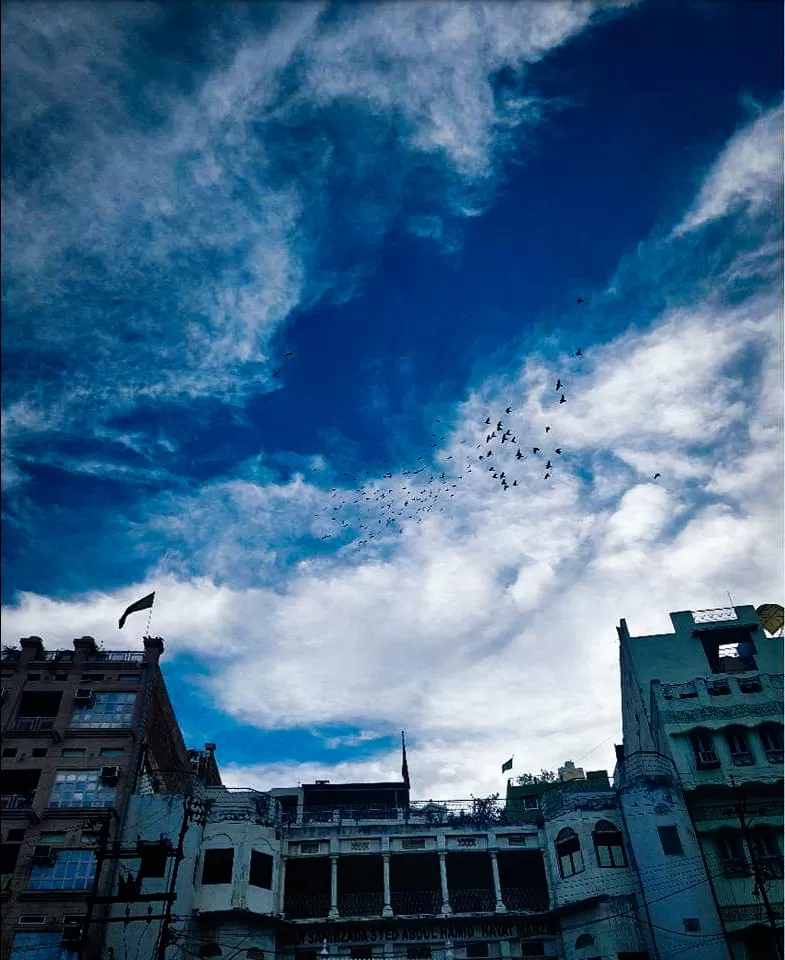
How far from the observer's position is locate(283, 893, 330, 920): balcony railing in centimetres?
4034

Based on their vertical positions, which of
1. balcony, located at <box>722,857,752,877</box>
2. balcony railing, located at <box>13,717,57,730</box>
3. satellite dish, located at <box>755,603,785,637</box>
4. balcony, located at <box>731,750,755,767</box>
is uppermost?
satellite dish, located at <box>755,603,785,637</box>

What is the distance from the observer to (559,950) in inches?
1545

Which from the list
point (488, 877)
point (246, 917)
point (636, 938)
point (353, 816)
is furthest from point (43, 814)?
point (636, 938)

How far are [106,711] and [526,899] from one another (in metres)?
27.4

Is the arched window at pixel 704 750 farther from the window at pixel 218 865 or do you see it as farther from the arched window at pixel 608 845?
the window at pixel 218 865

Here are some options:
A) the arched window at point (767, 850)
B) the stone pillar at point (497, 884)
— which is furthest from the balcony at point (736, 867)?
the stone pillar at point (497, 884)

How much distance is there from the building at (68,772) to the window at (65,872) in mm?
50

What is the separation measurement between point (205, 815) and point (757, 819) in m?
30.5

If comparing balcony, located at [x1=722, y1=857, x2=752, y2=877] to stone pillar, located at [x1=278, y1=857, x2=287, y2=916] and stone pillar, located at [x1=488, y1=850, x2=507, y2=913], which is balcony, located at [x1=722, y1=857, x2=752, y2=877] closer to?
stone pillar, located at [x1=488, y1=850, x2=507, y2=913]

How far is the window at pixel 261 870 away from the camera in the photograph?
Answer: 129ft

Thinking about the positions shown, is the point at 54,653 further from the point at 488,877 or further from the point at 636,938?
the point at 636,938

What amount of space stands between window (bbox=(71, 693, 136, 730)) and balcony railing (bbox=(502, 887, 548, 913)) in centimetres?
2474

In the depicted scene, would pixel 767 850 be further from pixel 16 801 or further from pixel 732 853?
pixel 16 801

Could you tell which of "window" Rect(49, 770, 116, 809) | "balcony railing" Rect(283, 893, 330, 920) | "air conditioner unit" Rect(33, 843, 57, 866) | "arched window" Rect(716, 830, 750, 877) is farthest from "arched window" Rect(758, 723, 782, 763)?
"air conditioner unit" Rect(33, 843, 57, 866)
